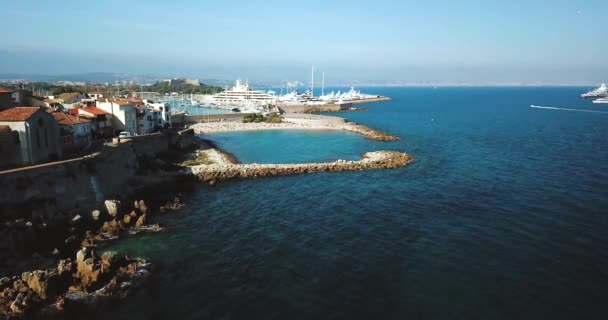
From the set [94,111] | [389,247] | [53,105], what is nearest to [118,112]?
[94,111]

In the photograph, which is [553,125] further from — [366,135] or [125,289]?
[125,289]

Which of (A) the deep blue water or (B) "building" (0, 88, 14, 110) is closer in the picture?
(A) the deep blue water

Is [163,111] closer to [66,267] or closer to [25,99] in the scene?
A: [25,99]

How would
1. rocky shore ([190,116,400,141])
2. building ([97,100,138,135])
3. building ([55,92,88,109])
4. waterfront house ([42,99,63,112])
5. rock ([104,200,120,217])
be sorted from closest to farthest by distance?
rock ([104,200,120,217])
waterfront house ([42,99,63,112])
building ([97,100,138,135])
building ([55,92,88,109])
rocky shore ([190,116,400,141])

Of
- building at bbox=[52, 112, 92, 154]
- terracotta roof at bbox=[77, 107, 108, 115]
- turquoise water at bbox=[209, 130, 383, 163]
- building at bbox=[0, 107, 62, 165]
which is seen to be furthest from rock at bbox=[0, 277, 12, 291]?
turquoise water at bbox=[209, 130, 383, 163]

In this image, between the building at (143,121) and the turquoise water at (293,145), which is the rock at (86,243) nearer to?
the turquoise water at (293,145)

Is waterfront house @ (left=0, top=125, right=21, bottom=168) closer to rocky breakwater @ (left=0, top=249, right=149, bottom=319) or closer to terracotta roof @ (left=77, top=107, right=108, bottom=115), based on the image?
rocky breakwater @ (left=0, top=249, right=149, bottom=319)

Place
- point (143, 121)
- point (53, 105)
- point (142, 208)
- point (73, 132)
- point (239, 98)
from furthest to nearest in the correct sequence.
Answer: point (239, 98)
point (143, 121)
point (53, 105)
point (73, 132)
point (142, 208)
